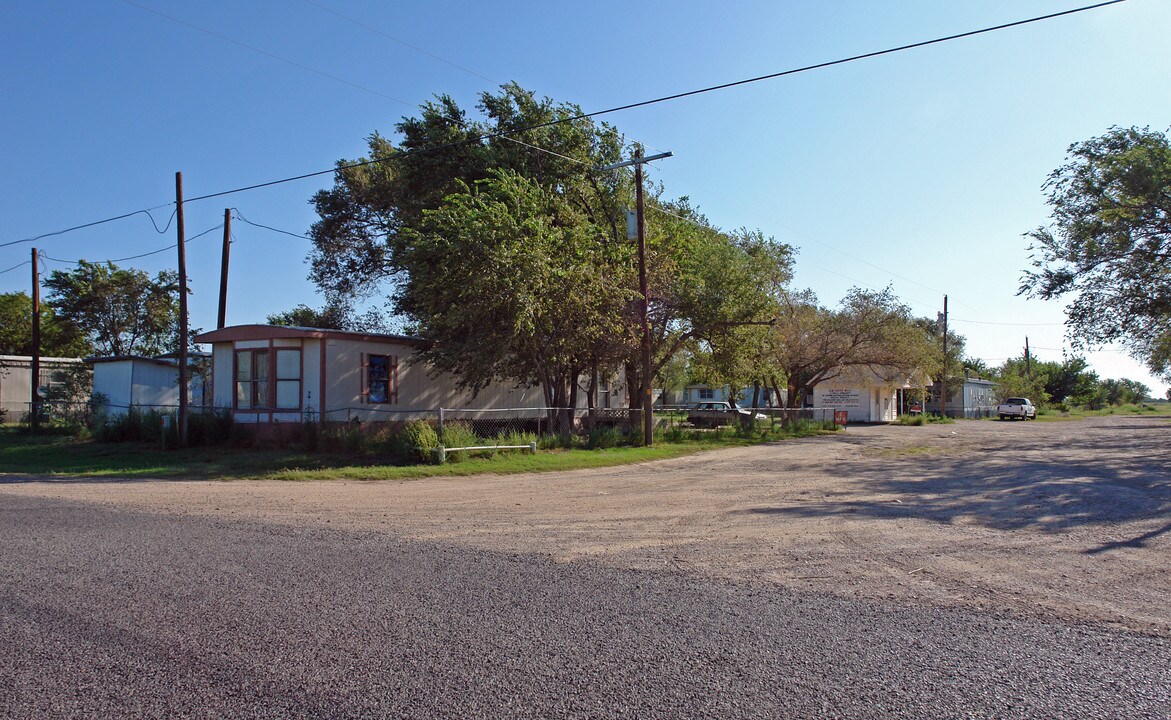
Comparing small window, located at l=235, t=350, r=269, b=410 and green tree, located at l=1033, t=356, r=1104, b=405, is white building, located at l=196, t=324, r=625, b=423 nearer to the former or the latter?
small window, located at l=235, t=350, r=269, b=410

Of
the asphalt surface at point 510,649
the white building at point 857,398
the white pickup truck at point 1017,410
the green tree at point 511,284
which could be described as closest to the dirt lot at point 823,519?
the asphalt surface at point 510,649

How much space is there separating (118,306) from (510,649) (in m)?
46.6

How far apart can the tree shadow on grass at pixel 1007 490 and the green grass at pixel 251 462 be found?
6.32 metres

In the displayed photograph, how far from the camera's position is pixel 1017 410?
56.2 metres

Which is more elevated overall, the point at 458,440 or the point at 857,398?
the point at 857,398

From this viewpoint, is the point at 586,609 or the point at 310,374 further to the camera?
the point at 310,374

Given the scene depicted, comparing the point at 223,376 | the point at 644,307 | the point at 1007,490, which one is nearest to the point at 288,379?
the point at 223,376

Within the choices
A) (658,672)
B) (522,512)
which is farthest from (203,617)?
(522,512)

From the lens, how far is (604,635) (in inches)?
187

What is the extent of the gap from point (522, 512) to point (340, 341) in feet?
42.9

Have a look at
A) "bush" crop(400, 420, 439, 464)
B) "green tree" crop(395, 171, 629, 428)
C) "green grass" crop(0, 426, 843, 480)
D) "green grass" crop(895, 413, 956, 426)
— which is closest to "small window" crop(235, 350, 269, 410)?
"green grass" crop(0, 426, 843, 480)

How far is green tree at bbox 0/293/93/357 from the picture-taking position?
140ft

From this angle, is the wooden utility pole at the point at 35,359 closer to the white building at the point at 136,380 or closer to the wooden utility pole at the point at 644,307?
the white building at the point at 136,380

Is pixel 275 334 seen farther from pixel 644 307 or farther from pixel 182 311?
pixel 644 307
